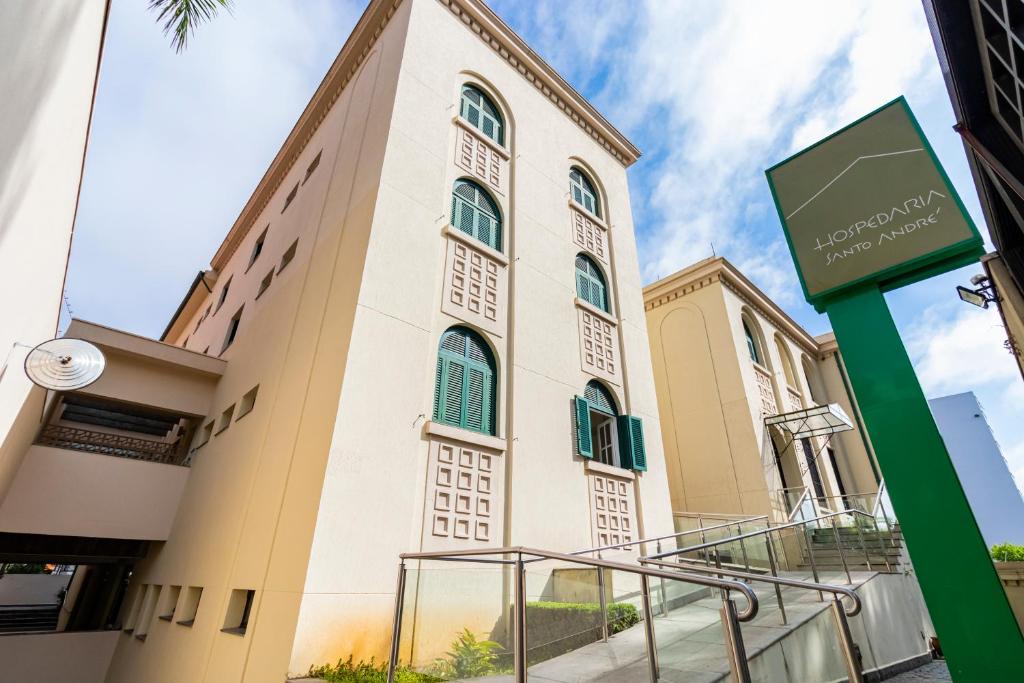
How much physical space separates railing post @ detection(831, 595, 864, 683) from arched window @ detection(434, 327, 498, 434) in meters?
5.28

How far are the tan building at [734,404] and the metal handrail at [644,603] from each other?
12.3m

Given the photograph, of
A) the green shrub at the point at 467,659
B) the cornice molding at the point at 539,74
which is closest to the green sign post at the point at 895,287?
the green shrub at the point at 467,659

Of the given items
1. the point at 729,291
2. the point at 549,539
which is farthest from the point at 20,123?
the point at 729,291

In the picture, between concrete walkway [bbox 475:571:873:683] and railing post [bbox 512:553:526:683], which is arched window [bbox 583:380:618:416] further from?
railing post [bbox 512:553:526:683]

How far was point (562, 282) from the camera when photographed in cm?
1080

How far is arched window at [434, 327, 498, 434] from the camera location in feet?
25.3

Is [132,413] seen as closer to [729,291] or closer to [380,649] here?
[380,649]

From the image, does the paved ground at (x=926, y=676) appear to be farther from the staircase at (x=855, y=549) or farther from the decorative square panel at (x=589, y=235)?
the decorative square panel at (x=589, y=235)

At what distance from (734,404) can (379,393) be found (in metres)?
12.9

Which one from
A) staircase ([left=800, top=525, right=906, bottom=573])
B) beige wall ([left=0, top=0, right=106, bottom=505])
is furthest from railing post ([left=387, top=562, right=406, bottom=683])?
staircase ([left=800, top=525, right=906, bottom=573])

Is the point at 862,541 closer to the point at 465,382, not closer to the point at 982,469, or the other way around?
the point at 465,382

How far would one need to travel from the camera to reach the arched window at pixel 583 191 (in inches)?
518

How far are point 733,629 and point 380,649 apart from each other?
436cm

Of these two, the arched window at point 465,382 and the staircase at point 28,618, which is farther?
the staircase at point 28,618
